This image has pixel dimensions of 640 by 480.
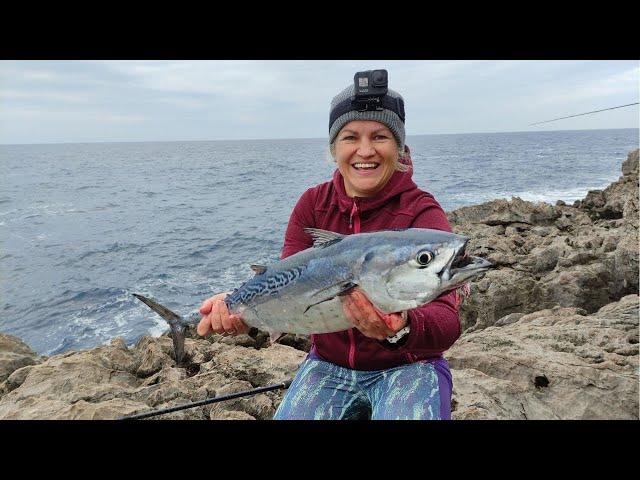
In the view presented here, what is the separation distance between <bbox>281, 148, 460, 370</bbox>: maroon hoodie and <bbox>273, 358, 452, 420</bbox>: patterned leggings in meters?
0.08

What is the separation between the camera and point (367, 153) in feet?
10.2

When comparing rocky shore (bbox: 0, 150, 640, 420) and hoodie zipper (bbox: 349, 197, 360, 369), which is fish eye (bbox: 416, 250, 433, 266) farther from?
rocky shore (bbox: 0, 150, 640, 420)

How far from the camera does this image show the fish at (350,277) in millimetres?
2248

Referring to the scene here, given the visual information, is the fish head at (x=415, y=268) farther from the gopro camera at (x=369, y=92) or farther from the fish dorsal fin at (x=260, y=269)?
the gopro camera at (x=369, y=92)

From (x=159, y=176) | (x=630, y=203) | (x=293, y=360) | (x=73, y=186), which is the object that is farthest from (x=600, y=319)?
(x=159, y=176)

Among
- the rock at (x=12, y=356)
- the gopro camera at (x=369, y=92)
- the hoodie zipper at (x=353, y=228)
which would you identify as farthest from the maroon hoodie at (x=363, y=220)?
the rock at (x=12, y=356)

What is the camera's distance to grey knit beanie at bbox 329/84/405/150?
10.2 ft

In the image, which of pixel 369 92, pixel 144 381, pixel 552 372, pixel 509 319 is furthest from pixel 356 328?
pixel 509 319

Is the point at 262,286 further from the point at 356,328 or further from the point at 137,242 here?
the point at 137,242

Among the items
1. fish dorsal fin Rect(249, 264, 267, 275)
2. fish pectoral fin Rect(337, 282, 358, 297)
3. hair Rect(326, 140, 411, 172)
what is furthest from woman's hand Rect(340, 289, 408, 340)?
hair Rect(326, 140, 411, 172)

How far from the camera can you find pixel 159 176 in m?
56.7

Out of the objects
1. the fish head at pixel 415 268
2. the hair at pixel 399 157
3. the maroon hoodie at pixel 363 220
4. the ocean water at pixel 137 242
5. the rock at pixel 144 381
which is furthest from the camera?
the ocean water at pixel 137 242

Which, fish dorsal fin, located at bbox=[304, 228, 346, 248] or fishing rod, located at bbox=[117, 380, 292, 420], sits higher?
fish dorsal fin, located at bbox=[304, 228, 346, 248]

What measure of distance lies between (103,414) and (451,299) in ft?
9.45
